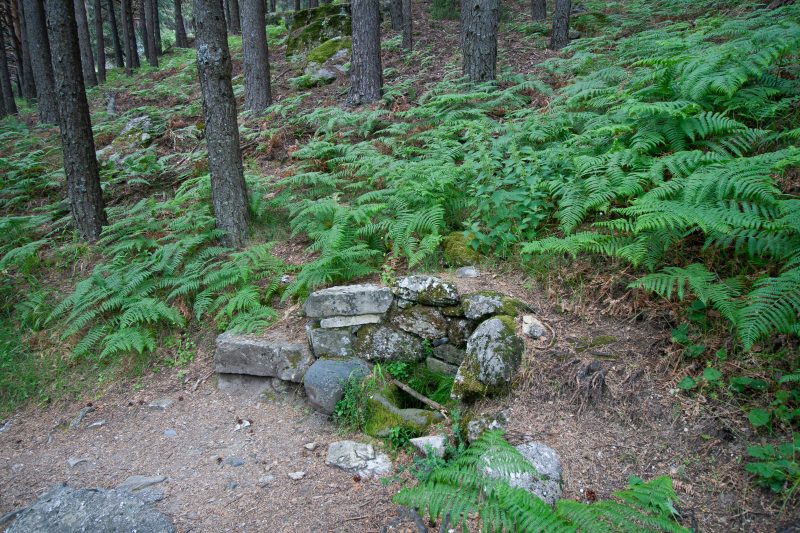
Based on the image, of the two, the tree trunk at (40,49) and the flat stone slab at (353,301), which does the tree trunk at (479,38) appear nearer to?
the flat stone slab at (353,301)

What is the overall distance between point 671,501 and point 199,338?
4762mm

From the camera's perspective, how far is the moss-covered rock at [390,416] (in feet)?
12.9

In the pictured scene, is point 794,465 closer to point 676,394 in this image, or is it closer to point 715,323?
point 676,394

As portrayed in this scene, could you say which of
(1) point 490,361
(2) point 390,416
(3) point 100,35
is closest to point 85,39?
(3) point 100,35

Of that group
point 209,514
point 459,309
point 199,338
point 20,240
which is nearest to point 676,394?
point 459,309

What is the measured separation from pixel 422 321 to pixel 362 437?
3.77ft

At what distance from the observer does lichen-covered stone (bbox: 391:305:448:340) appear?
4438 millimetres

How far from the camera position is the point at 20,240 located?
24.2 feet

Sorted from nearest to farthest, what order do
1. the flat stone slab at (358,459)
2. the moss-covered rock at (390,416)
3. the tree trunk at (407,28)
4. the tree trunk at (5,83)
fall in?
1. the flat stone slab at (358,459)
2. the moss-covered rock at (390,416)
3. the tree trunk at (407,28)
4. the tree trunk at (5,83)

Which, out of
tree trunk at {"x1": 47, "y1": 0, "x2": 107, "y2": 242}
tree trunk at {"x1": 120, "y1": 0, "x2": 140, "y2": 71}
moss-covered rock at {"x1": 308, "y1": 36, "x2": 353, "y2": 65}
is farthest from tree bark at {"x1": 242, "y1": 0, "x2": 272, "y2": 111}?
tree trunk at {"x1": 120, "y1": 0, "x2": 140, "y2": 71}

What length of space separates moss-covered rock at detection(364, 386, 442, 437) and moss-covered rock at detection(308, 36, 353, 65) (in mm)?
10858

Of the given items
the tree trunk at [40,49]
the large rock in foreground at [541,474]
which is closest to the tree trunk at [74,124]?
the tree trunk at [40,49]

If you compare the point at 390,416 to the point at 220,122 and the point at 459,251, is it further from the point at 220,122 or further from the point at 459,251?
the point at 220,122

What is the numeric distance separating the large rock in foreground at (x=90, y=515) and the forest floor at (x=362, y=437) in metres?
→ 0.18
